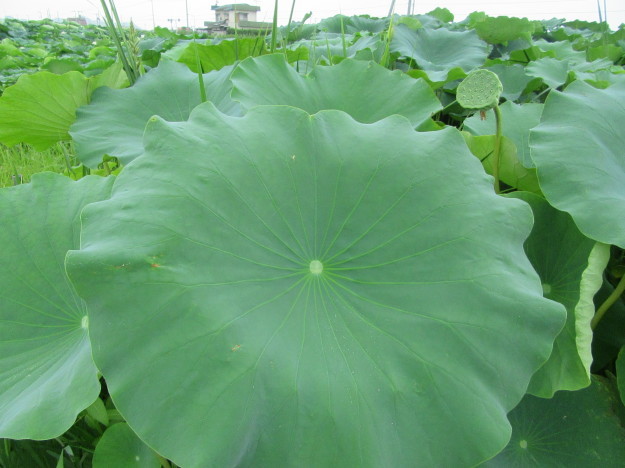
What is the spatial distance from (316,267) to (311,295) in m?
0.06

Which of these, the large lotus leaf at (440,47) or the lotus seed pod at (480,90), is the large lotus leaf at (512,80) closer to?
the large lotus leaf at (440,47)

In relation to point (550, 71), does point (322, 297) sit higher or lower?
lower

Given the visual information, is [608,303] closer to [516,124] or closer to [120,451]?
[516,124]

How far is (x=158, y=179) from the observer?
0.73 meters

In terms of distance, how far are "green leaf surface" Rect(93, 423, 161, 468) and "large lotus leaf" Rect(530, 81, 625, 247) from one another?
838mm

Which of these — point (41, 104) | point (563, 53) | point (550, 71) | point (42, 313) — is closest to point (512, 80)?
point (550, 71)

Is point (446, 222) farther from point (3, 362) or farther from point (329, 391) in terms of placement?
point (3, 362)

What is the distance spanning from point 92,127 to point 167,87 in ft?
0.79

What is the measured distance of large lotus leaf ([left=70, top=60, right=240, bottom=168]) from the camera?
1301mm

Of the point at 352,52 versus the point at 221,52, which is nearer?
the point at 221,52

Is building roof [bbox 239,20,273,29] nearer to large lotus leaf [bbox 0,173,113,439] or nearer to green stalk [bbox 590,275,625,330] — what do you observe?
large lotus leaf [bbox 0,173,113,439]

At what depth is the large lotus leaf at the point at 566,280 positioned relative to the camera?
758 millimetres

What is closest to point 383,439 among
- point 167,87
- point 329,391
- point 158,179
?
point 329,391

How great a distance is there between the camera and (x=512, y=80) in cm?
189
